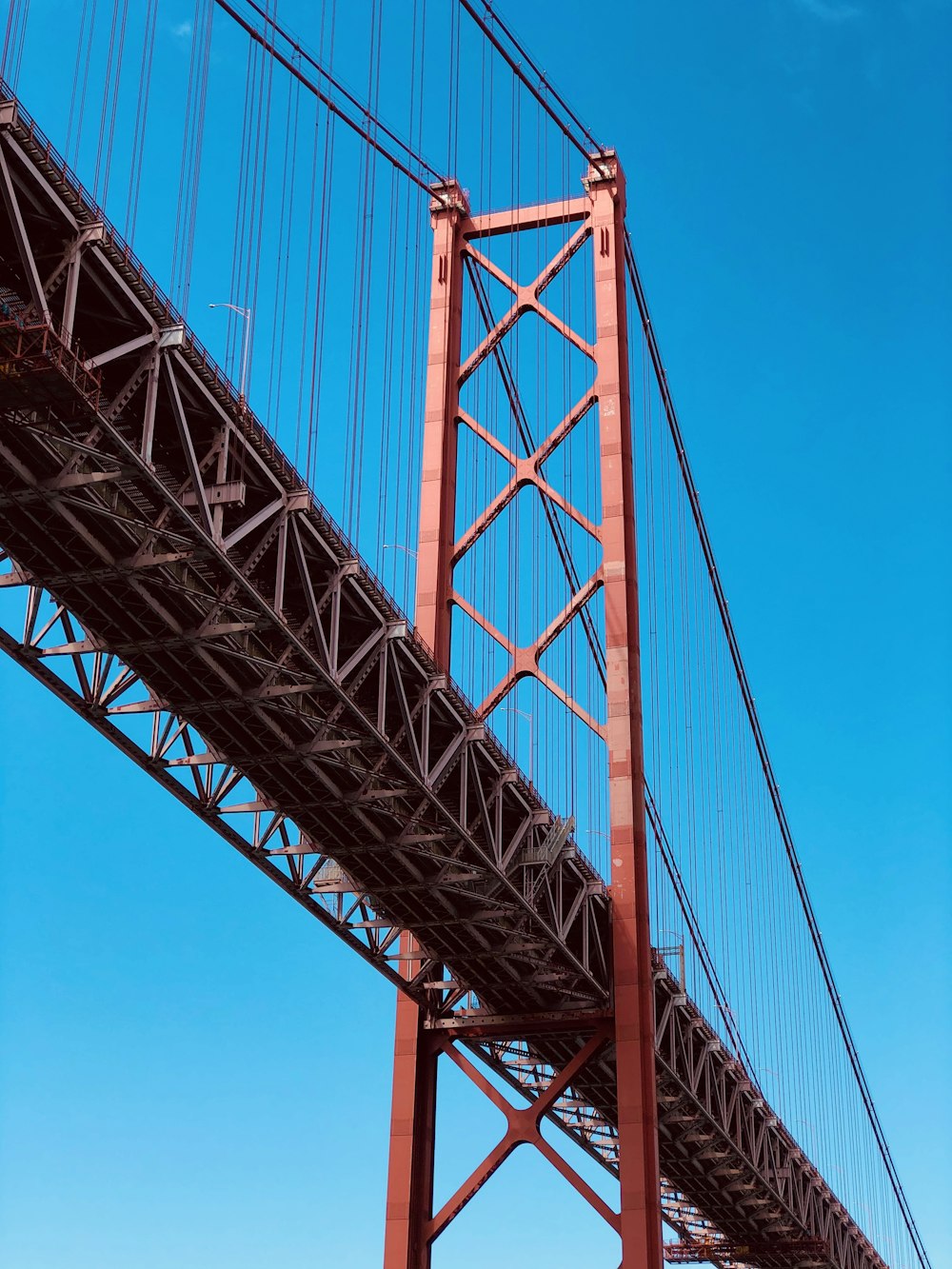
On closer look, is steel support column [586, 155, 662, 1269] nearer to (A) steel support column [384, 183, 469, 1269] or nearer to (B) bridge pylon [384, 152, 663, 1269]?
(B) bridge pylon [384, 152, 663, 1269]

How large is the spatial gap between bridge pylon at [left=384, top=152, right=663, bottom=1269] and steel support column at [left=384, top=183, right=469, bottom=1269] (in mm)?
36

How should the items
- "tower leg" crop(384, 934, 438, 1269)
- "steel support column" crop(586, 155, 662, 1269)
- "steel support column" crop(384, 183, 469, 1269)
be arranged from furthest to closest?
"steel support column" crop(384, 183, 469, 1269) → "tower leg" crop(384, 934, 438, 1269) → "steel support column" crop(586, 155, 662, 1269)

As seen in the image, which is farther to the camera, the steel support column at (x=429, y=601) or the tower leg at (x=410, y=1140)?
the steel support column at (x=429, y=601)

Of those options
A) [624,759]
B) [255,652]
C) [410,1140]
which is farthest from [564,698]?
[255,652]

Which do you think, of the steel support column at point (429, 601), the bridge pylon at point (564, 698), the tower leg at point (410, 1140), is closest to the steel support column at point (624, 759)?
the bridge pylon at point (564, 698)

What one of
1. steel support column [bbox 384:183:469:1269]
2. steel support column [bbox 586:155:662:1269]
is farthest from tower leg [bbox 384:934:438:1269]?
steel support column [bbox 586:155:662:1269]

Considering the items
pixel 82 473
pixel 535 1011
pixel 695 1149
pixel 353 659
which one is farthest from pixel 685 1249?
pixel 82 473

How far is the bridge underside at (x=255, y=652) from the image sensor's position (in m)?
21.3

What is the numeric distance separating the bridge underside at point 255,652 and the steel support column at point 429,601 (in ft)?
3.50

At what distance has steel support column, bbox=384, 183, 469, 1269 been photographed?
121 ft

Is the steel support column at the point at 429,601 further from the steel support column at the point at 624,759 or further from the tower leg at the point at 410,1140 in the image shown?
the steel support column at the point at 624,759

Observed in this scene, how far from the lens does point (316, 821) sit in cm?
3144

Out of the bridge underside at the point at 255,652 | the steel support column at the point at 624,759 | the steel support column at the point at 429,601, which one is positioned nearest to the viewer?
the bridge underside at the point at 255,652

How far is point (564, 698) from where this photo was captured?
3997 cm
